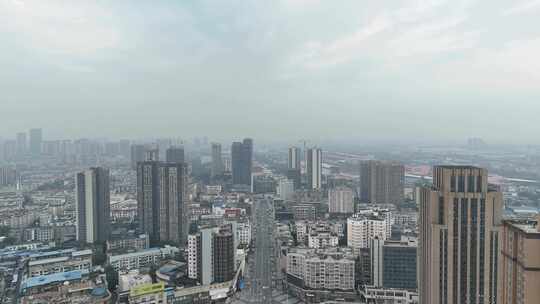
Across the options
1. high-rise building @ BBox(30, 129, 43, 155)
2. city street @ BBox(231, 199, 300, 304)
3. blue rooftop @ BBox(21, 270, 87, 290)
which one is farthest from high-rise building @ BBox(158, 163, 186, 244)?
blue rooftop @ BBox(21, 270, 87, 290)

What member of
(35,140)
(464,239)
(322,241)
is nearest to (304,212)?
(322,241)

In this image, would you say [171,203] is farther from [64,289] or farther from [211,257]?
[64,289]

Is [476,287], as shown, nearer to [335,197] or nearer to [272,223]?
[272,223]

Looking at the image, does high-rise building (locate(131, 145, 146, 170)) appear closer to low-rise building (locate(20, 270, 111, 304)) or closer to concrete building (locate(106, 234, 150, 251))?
concrete building (locate(106, 234, 150, 251))

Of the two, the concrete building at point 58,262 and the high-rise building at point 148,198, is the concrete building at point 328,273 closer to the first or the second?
the concrete building at point 58,262

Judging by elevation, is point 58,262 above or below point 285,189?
below
